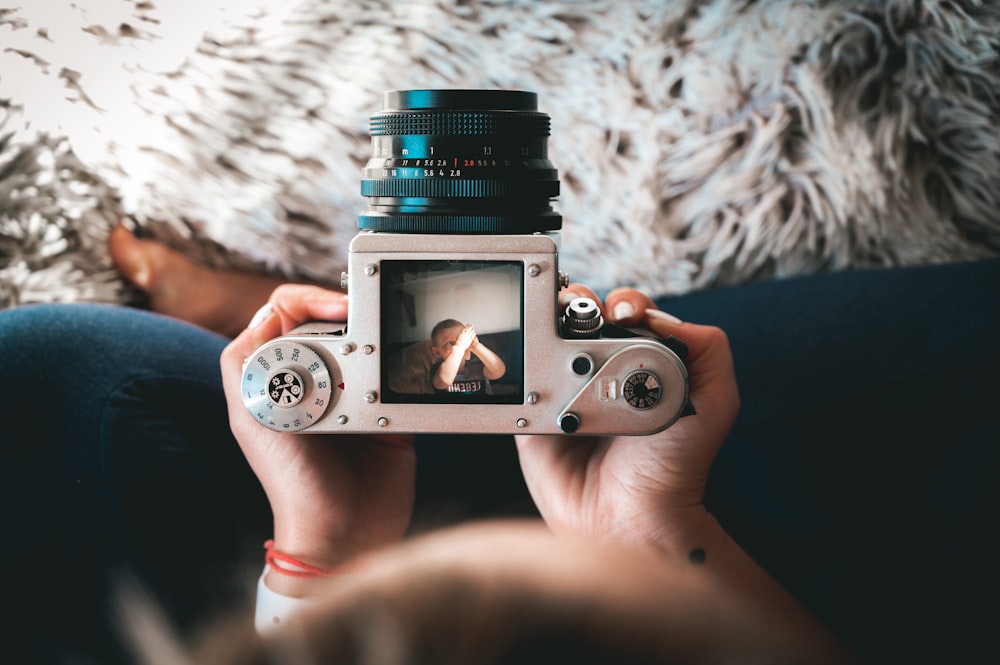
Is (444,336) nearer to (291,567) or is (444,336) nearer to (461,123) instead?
(461,123)

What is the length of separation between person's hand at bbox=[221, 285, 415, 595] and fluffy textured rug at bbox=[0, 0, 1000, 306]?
30cm

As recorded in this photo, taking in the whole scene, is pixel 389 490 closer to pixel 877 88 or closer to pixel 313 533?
pixel 313 533

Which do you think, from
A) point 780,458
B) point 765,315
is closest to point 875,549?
point 780,458

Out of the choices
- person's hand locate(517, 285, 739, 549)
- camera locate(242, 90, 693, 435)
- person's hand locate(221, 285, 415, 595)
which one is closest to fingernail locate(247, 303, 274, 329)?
person's hand locate(221, 285, 415, 595)

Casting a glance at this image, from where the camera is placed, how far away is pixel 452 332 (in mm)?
555

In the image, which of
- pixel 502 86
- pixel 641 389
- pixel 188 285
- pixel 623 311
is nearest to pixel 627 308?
pixel 623 311

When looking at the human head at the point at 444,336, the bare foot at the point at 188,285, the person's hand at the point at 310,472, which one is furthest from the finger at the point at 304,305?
the bare foot at the point at 188,285

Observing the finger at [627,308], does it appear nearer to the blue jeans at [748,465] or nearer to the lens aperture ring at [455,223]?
the lens aperture ring at [455,223]

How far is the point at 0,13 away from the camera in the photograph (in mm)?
909

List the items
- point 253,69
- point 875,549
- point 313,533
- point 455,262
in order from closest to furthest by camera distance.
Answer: point 455,262
point 313,533
point 875,549
point 253,69

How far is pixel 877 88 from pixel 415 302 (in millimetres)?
648

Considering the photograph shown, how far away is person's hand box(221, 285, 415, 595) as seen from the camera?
65cm

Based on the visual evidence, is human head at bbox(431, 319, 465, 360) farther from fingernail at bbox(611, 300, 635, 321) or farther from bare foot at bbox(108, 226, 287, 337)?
bare foot at bbox(108, 226, 287, 337)

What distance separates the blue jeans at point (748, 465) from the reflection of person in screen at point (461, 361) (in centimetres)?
34
